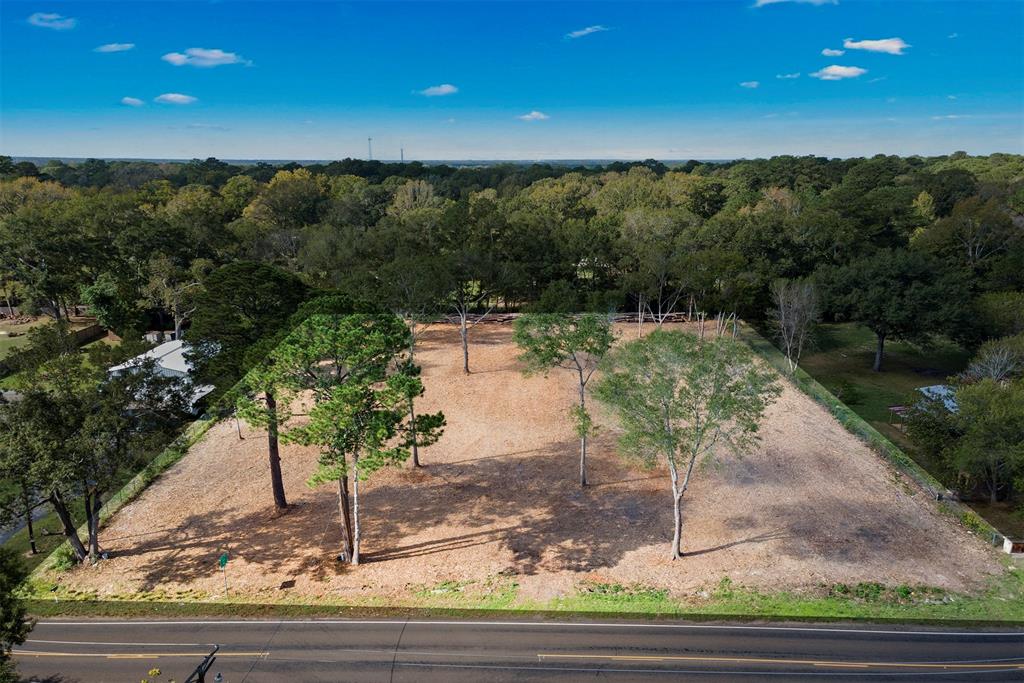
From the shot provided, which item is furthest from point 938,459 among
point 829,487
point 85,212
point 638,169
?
point 638,169

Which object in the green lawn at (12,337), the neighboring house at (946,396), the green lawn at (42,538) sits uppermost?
the green lawn at (12,337)

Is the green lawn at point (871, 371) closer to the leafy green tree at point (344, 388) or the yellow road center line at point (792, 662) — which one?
the yellow road center line at point (792, 662)

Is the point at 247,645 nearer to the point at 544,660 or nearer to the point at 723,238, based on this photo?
the point at 544,660

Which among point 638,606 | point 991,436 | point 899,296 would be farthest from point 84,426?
point 899,296

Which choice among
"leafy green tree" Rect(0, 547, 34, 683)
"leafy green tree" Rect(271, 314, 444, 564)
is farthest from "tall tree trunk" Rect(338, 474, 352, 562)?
"leafy green tree" Rect(0, 547, 34, 683)

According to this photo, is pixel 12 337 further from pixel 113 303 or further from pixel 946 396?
pixel 946 396

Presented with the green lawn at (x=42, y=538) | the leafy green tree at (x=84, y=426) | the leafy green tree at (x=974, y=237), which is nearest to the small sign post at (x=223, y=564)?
the leafy green tree at (x=84, y=426)
